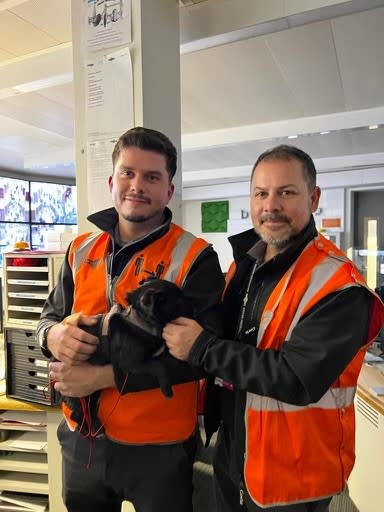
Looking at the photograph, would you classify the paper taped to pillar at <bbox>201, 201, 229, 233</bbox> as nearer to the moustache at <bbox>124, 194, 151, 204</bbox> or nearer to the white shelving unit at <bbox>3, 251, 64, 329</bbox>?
the white shelving unit at <bbox>3, 251, 64, 329</bbox>

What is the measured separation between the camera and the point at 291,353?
902mm

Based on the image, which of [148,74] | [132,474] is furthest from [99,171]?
[132,474]

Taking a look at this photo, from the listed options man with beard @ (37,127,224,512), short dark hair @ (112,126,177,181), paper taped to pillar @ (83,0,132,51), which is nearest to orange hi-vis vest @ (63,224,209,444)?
man with beard @ (37,127,224,512)

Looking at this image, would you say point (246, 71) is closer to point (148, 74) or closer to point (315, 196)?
point (148, 74)

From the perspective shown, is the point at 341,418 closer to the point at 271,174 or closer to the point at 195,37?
the point at 271,174

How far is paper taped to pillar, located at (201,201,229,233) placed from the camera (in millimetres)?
8797

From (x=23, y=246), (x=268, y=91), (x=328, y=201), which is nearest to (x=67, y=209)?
(x=328, y=201)

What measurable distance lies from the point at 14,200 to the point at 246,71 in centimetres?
549

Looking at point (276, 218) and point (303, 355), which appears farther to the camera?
point (276, 218)

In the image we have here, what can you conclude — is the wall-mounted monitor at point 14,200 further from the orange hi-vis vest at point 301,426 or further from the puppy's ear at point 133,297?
the orange hi-vis vest at point 301,426

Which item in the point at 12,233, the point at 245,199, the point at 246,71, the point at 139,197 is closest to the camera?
the point at 139,197

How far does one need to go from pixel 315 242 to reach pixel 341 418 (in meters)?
0.45

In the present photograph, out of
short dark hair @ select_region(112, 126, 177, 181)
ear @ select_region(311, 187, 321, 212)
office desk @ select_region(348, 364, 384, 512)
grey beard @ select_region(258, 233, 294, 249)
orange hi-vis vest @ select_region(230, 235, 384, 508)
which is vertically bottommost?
office desk @ select_region(348, 364, 384, 512)

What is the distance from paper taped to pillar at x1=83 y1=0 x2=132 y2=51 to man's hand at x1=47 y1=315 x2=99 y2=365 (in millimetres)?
1197
